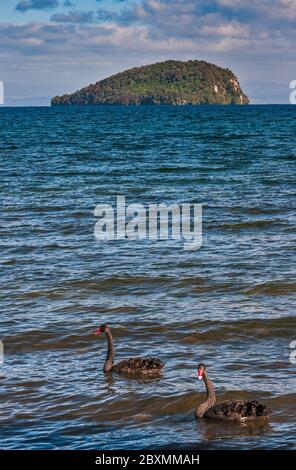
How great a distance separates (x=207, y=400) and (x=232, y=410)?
560mm

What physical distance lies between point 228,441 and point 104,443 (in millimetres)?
1754

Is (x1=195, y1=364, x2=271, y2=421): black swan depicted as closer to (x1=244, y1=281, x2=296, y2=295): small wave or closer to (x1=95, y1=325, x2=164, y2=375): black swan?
(x1=95, y1=325, x2=164, y2=375): black swan

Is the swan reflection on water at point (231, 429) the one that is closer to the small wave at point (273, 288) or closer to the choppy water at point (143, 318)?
the choppy water at point (143, 318)

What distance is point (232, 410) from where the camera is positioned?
13.0 meters

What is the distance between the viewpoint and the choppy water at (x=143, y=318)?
13.1 m

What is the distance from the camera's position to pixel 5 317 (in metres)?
18.5

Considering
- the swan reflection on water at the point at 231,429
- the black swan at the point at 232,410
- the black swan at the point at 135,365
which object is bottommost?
the swan reflection on water at the point at 231,429

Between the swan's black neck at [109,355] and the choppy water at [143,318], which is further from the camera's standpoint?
the swan's black neck at [109,355]

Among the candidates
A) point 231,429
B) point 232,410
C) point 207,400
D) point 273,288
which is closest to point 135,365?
point 207,400

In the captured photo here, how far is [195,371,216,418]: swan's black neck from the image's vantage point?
43.7 feet

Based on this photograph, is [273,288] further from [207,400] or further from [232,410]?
[232,410]

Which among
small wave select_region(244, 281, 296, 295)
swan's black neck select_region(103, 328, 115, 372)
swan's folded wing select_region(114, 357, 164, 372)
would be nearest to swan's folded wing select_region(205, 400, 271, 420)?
swan's folded wing select_region(114, 357, 164, 372)

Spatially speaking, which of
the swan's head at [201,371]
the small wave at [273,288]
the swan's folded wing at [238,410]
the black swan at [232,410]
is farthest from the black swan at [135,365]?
the small wave at [273,288]
